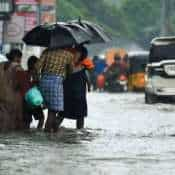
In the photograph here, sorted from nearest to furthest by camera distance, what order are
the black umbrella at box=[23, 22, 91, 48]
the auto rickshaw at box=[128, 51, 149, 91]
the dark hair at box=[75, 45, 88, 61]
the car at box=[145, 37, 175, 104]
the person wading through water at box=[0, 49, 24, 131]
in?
the person wading through water at box=[0, 49, 24, 131] → the black umbrella at box=[23, 22, 91, 48] → the dark hair at box=[75, 45, 88, 61] → the car at box=[145, 37, 175, 104] → the auto rickshaw at box=[128, 51, 149, 91]

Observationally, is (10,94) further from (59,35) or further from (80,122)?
(80,122)

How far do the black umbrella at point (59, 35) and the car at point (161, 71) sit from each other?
10.5 metres

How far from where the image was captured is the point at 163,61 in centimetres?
2489

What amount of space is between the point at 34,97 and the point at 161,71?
1177 cm

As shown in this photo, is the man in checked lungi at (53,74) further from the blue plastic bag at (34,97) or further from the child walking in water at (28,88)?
the child walking in water at (28,88)

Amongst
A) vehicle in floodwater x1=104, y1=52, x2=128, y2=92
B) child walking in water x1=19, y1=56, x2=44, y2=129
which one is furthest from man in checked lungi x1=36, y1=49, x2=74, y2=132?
vehicle in floodwater x1=104, y1=52, x2=128, y2=92

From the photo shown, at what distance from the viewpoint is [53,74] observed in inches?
530

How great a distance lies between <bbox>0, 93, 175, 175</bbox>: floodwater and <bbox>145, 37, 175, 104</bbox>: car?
7.28 metres

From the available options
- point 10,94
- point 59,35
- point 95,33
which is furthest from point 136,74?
point 10,94

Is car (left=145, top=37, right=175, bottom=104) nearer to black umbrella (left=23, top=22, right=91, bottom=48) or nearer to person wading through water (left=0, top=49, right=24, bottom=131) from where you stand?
black umbrella (left=23, top=22, right=91, bottom=48)

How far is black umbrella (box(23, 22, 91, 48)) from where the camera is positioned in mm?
13688

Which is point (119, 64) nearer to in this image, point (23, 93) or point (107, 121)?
point (107, 121)

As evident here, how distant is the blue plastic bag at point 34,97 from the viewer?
44.0 ft

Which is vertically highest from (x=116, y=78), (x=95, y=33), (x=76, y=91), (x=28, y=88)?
(x=95, y=33)
